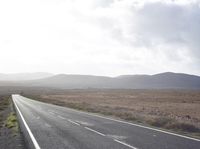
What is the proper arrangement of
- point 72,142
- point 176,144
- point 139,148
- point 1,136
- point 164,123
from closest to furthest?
point 139,148, point 176,144, point 72,142, point 1,136, point 164,123

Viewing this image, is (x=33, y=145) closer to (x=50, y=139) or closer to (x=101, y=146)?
(x=50, y=139)

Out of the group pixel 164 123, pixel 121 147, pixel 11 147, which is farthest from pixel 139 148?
pixel 164 123

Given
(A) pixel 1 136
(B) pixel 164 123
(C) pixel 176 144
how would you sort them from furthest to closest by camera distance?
(B) pixel 164 123 → (A) pixel 1 136 → (C) pixel 176 144

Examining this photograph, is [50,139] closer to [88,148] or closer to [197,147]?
[88,148]

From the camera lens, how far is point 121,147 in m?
13.0

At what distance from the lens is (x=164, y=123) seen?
72.6ft

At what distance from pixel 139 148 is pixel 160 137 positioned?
131 inches

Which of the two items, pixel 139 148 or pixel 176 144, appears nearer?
pixel 139 148

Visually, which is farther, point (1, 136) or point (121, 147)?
point (1, 136)

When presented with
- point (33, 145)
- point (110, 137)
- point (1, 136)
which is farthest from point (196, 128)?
point (1, 136)

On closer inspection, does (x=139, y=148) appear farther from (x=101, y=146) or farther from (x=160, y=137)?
(x=160, y=137)

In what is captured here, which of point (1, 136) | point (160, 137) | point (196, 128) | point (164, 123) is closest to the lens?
point (160, 137)

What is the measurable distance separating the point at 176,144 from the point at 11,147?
7.02 meters

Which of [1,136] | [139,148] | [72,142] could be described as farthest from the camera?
[1,136]
